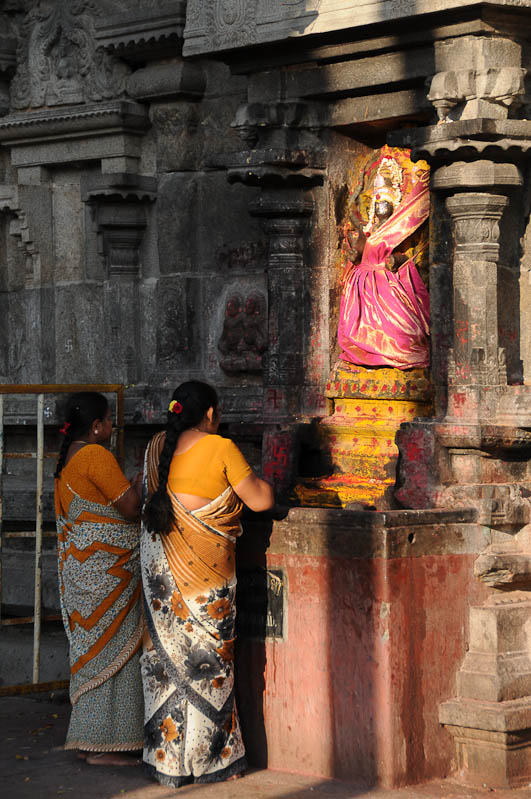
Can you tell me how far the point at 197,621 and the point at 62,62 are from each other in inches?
171

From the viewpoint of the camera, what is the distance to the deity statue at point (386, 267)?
25.7 feet

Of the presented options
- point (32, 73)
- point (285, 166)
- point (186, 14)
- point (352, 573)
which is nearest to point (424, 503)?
point (352, 573)

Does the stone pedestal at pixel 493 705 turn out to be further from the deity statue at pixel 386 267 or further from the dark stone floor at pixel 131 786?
the deity statue at pixel 386 267

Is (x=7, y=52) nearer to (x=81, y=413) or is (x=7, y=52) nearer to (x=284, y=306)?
(x=284, y=306)

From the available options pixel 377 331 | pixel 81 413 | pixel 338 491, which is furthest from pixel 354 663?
pixel 377 331

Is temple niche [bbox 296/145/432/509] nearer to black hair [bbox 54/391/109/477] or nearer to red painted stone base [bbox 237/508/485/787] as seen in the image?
red painted stone base [bbox 237/508/485/787]

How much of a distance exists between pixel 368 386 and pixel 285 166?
48.8 inches

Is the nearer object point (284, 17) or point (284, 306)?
point (284, 17)

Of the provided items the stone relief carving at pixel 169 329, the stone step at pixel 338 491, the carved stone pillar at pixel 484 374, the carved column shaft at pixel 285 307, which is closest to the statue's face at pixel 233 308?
the stone relief carving at pixel 169 329

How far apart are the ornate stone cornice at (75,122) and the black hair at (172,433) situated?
9.85 ft

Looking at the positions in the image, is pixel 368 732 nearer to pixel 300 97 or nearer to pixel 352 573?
pixel 352 573

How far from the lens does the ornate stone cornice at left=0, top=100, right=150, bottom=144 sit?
9094mm

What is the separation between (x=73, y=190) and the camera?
31.3ft

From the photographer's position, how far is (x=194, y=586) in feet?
21.3
